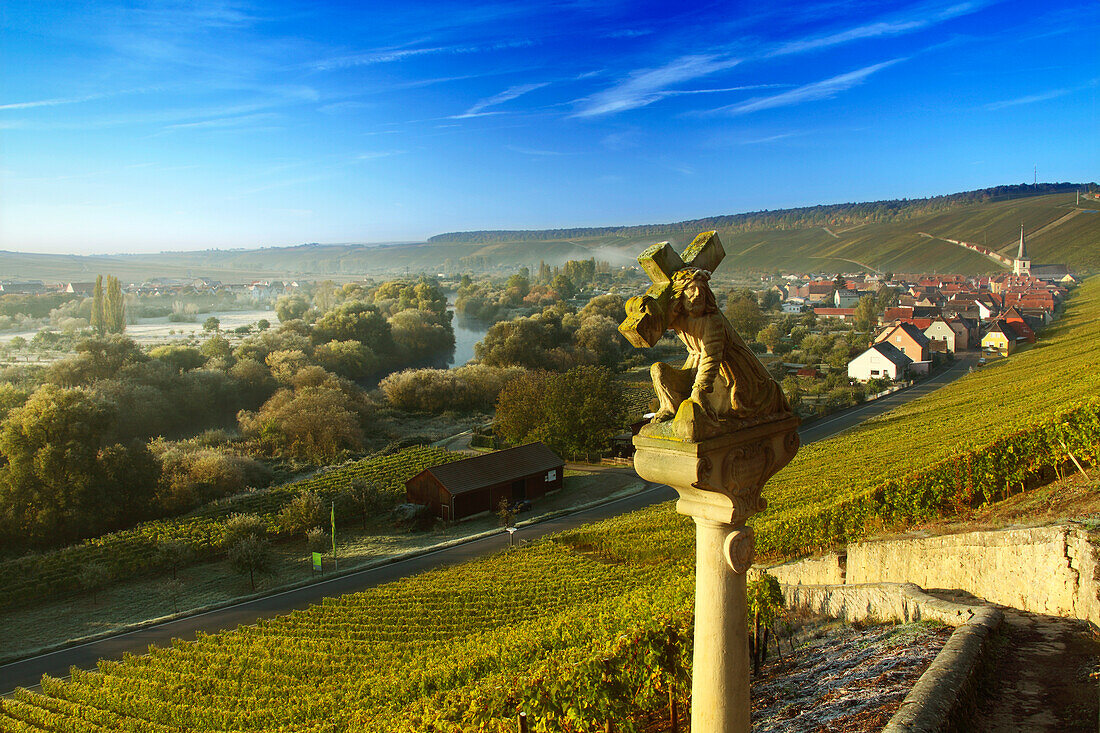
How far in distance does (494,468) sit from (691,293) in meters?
30.1

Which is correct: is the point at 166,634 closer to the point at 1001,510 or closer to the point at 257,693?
the point at 257,693

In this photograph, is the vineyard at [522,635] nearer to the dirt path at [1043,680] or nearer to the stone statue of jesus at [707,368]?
the dirt path at [1043,680]

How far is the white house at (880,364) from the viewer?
5838cm

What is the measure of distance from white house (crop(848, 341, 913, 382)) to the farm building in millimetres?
36633

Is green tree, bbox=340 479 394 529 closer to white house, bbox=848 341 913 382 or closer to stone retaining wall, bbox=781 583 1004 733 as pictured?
stone retaining wall, bbox=781 583 1004 733

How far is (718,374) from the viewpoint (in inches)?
194

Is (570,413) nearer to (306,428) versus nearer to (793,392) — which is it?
(306,428)

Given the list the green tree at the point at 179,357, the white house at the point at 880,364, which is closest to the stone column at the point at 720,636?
the white house at the point at 880,364

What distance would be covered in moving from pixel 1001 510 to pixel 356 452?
132 ft

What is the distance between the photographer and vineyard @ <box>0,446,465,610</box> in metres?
24.7

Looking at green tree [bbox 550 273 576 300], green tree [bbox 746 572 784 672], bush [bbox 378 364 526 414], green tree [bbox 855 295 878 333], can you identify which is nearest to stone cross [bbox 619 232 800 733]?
green tree [bbox 746 572 784 672]

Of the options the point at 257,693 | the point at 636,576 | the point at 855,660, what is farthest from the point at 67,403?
the point at 855,660

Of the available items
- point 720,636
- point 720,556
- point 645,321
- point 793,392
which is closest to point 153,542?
point 720,636

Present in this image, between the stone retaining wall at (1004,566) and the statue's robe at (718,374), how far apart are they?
5768 mm
